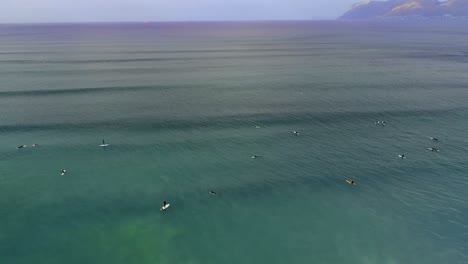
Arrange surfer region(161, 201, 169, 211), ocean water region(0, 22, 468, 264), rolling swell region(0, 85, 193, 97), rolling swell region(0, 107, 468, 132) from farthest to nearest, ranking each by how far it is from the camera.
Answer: rolling swell region(0, 85, 193, 97), rolling swell region(0, 107, 468, 132), surfer region(161, 201, 169, 211), ocean water region(0, 22, 468, 264)

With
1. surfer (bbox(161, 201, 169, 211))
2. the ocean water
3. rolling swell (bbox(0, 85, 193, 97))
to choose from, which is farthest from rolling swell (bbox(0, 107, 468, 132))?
rolling swell (bbox(0, 85, 193, 97))

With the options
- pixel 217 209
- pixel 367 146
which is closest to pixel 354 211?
pixel 217 209

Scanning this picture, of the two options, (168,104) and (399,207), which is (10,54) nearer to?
(168,104)

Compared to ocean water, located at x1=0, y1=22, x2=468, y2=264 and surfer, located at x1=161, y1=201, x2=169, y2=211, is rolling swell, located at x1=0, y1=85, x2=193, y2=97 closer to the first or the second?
ocean water, located at x1=0, y1=22, x2=468, y2=264

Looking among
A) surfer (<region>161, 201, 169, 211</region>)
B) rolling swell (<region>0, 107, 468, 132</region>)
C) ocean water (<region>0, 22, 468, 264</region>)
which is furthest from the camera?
rolling swell (<region>0, 107, 468, 132</region>)

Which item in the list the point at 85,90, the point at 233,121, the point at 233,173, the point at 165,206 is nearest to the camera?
the point at 165,206

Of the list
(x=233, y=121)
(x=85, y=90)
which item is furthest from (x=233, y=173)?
(x=85, y=90)

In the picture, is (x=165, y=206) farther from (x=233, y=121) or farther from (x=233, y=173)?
(x=233, y=121)

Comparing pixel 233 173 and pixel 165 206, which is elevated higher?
pixel 233 173
